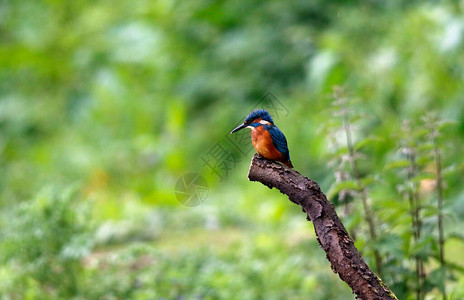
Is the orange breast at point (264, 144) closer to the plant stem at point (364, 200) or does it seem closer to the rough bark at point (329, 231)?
the rough bark at point (329, 231)

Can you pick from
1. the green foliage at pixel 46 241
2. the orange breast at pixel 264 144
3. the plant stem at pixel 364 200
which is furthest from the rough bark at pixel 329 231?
the green foliage at pixel 46 241

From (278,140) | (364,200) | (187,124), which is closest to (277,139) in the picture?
(278,140)

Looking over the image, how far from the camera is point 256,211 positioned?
416 cm

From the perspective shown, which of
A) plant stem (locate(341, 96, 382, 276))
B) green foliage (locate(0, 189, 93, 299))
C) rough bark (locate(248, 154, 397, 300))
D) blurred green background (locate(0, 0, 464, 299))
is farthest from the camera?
blurred green background (locate(0, 0, 464, 299))

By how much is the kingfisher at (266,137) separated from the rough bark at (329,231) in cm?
3

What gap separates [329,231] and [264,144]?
0.71 feet

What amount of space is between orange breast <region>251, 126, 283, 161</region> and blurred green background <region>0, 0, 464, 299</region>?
75cm

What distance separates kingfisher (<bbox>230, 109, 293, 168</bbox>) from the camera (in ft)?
4.02

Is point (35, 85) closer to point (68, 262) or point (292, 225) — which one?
point (292, 225)

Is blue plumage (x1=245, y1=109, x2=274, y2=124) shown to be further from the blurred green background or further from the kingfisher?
the blurred green background

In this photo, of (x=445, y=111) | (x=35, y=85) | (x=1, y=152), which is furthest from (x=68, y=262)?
(x=35, y=85)

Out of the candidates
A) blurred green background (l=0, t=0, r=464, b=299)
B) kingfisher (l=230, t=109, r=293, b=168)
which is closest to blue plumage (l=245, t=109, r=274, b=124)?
kingfisher (l=230, t=109, r=293, b=168)

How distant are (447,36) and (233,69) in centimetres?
230

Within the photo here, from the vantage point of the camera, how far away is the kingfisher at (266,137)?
1.22 meters
